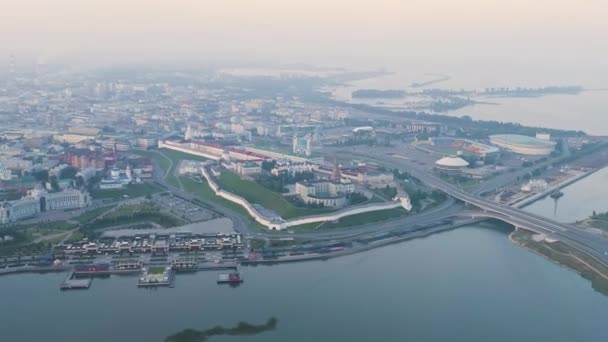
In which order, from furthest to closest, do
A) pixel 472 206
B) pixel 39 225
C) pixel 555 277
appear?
pixel 472 206 < pixel 39 225 < pixel 555 277

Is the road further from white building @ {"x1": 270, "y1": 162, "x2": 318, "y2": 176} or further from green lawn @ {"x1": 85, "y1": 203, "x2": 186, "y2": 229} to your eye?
white building @ {"x1": 270, "y1": 162, "x2": 318, "y2": 176}

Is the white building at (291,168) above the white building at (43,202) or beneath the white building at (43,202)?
above

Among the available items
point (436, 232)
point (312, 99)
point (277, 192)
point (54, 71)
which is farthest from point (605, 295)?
point (54, 71)

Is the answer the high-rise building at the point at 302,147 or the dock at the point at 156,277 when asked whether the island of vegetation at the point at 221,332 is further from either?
the high-rise building at the point at 302,147

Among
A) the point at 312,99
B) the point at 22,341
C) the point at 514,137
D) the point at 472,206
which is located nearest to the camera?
the point at 22,341

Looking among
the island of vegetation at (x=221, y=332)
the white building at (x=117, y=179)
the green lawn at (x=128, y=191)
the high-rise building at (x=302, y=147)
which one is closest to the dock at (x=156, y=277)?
the island of vegetation at (x=221, y=332)

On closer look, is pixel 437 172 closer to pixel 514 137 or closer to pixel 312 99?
pixel 514 137
